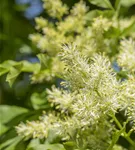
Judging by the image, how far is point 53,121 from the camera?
Answer: 1075 mm

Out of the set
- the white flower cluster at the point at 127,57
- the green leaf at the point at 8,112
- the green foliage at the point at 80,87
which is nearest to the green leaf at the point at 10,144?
the green foliage at the point at 80,87

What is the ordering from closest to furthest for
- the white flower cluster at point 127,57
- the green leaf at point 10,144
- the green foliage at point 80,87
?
1. the green foliage at point 80,87
2. the white flower cluster at point 127,57
3. the green leaf at point 10,144

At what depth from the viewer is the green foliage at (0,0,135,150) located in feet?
3.08

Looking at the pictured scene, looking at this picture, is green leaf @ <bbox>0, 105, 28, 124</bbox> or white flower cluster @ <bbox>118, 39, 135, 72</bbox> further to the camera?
green leaf @ <bbox>0, 105, 28, 124</bbox>

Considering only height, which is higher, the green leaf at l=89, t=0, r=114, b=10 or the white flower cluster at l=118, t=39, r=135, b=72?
the green leaf at l=89, t=0, r=114, b=10

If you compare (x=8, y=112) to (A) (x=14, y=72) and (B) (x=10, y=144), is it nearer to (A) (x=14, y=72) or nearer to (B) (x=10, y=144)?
(B) (x=10, y=144)

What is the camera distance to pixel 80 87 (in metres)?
0.94

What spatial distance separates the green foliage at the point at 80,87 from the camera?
94cm

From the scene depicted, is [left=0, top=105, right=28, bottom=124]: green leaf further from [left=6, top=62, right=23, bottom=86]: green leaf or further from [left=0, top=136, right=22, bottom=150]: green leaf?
[left=6, top=62, right=23, bottom=86]: green leaf

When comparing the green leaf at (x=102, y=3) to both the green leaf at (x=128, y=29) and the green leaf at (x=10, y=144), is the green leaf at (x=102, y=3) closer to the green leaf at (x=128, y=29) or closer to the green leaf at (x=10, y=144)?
the green leaf at (x=128, y=29)

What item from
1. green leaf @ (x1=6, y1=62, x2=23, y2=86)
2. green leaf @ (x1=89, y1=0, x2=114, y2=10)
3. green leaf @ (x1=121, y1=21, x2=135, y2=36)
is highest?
green leaf @ (x1=89, y1=0, x2=114, y2=10)

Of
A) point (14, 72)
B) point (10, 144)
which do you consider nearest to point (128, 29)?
point (14, 72)

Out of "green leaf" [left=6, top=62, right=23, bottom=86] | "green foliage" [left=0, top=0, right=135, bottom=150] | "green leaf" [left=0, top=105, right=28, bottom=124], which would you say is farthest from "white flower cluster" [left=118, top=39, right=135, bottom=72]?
"green leaf" [left=0, top=105, right=28, bottom=124]

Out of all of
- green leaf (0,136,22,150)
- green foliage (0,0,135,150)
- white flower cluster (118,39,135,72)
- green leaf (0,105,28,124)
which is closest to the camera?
green foliage (0,0,135,150)
